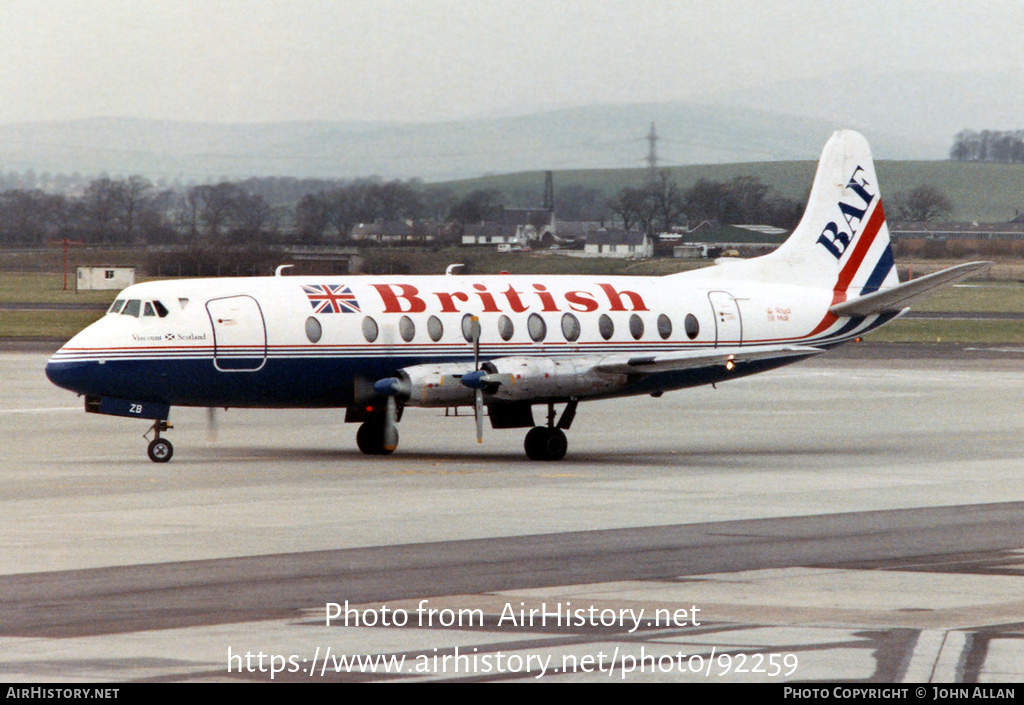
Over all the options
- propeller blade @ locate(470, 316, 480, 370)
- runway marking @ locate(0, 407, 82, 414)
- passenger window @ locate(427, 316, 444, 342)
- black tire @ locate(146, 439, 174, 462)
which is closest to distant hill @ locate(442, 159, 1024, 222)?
runway marking @ locate(0, 407, 82, 414)

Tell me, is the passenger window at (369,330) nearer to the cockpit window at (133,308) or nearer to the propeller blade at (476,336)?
the propeller blade at (476,336)

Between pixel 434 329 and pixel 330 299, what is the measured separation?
2.29 m

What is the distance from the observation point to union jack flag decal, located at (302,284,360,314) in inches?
1259

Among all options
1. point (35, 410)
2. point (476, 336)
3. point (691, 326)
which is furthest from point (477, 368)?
point (35, 410)

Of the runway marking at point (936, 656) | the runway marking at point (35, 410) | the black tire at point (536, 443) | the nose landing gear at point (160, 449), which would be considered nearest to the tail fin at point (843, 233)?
the black tire at point (536, 443)

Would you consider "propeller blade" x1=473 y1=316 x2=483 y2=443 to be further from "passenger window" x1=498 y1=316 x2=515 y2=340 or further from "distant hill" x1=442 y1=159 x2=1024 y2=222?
"distant hill" x1=442 y1=159 x2=1024 y2=222

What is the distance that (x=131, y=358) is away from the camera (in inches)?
1197

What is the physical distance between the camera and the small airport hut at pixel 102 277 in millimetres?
65750

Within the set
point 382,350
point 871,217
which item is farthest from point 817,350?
point 382,350

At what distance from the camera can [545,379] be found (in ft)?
103

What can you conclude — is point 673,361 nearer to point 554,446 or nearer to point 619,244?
point 554,446

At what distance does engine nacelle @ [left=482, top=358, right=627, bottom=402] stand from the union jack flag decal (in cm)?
323

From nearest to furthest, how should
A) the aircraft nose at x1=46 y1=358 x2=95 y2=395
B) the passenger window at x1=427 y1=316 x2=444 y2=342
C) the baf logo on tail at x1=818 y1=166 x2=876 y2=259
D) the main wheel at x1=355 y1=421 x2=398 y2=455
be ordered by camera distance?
the aircraft nose at x1=46 y1=358 x2=95 y2=395 < the passenger window at x1=427 y1=316 x2=444 y2=342 < the main wheel at x1=355 y1=421 x2=398 y2=455 < the baf logo on tail at x1=818 y1=166 x2=876 y2=259
